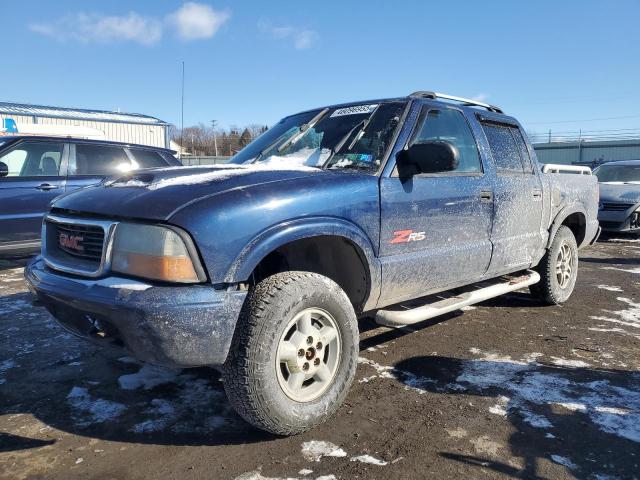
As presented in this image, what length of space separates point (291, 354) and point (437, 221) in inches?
55.7

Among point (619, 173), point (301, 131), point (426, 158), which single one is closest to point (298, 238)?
point (426, 158)

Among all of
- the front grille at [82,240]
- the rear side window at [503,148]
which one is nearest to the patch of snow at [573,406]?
the rear side window at [503,148]

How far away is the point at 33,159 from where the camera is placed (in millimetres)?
6926

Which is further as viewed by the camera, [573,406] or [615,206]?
[615,206]

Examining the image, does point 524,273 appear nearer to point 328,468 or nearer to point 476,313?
point 476,313

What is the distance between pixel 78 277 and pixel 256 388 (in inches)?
42.0

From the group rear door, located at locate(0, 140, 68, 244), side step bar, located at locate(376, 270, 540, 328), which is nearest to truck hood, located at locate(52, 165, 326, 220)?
side step bar, located at locate(376, 270, 540, 328)

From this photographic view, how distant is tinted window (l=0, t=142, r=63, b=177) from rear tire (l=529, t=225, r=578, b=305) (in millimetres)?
6360

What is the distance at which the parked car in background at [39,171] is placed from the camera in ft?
21.3

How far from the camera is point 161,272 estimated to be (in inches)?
89.8

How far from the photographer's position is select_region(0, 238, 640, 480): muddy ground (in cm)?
236

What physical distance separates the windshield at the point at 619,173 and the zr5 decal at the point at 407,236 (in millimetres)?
10001

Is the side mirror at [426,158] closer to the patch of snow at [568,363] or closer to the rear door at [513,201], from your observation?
the rear door at [513,201]

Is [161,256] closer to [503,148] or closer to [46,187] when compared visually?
[503,148]
